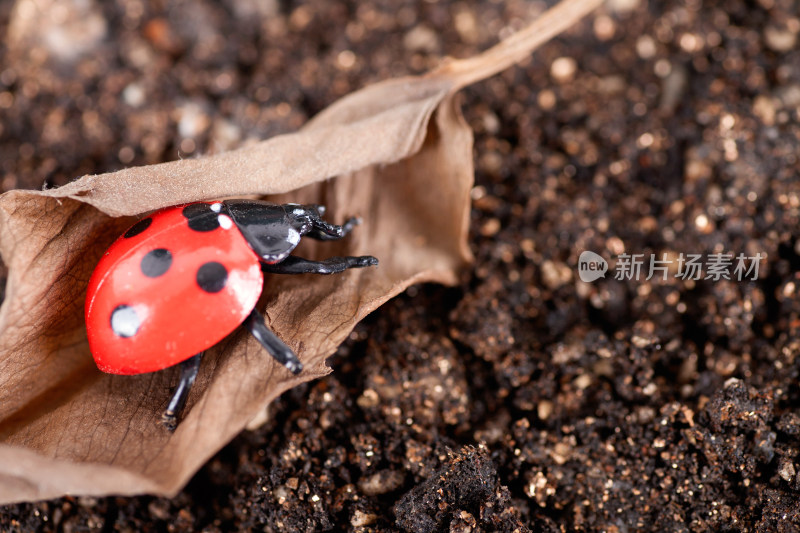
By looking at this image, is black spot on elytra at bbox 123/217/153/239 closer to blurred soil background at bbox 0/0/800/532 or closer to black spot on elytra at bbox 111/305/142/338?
black spot on elytra at bbox 111/305/142/338

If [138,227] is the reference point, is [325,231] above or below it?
below

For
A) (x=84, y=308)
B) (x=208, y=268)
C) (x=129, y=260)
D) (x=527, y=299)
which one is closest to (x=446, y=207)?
(x=527, y=299)

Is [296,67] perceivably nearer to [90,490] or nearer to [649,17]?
[649,17]

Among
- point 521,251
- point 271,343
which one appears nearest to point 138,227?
point 271,343

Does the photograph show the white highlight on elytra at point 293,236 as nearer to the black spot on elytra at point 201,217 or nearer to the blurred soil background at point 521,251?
the black spot on elytra at point 201,217

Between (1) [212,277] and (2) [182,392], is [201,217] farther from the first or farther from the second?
(2) [182,392]

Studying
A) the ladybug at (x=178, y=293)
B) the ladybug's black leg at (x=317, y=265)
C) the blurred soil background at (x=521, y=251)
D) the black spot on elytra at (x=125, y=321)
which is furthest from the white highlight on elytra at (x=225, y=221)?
the blurred soil background at (x=521, y=251)
